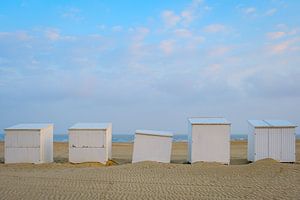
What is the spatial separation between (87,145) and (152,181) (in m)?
6.26

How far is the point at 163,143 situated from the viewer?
1956cm

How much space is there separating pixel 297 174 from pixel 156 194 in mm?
7235

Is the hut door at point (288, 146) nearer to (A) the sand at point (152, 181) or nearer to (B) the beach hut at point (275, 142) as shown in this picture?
(B) the beach hut at point (275, 142)

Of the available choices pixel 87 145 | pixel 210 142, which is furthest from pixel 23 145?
pixel 210 142

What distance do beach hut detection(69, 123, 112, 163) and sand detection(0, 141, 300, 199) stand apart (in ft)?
1.73

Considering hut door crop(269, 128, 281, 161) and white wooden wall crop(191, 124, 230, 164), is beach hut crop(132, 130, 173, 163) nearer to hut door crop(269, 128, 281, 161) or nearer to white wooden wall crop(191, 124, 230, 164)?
white wooden wall crop(191, 124, 230, 164)

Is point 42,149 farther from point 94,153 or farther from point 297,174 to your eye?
point 297,174

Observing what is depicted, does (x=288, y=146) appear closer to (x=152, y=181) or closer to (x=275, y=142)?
(x=275, y=142)

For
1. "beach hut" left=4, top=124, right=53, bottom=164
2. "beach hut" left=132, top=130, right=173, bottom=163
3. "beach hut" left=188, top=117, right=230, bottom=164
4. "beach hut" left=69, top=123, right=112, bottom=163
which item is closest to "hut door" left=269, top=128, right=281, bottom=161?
"beach hut" left=188, top=117, right=230, bottom=164

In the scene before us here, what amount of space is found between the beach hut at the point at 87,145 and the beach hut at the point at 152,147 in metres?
1.80

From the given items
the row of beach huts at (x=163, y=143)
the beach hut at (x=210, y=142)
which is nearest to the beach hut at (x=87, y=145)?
the row of beach huts at (x=163, y=143)

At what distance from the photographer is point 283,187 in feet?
44.3

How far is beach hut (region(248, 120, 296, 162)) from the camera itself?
64.0ft

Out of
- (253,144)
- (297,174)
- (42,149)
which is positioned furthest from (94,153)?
(297,174)
